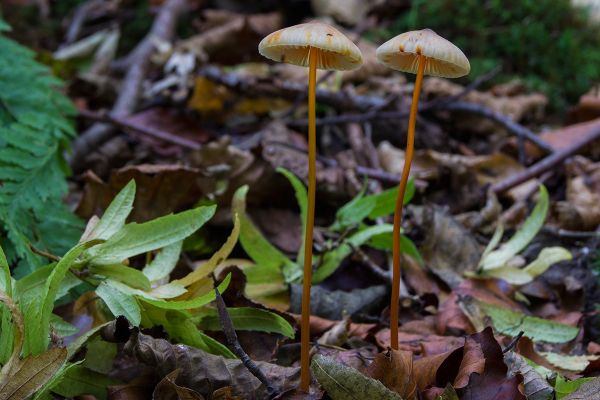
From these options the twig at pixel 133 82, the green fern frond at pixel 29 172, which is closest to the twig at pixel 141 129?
the twig at pixel 133 82

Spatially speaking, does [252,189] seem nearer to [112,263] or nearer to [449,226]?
[449,226]

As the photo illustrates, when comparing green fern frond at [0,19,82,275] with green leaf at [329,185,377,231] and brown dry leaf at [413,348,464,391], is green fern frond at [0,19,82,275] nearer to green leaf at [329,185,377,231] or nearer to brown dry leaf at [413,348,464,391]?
green leaf at [329,185,377,231]

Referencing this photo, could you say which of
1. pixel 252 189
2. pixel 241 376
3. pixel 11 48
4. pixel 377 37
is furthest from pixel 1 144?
pixel 377 37

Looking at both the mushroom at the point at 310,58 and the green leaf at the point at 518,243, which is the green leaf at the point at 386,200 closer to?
the green leaf at the point at 518,243

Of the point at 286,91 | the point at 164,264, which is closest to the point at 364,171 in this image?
the point at 286,91

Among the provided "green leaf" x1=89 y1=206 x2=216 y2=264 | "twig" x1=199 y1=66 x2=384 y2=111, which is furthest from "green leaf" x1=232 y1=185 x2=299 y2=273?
"twig" x1=199 y1=66 x2=384 y2=111

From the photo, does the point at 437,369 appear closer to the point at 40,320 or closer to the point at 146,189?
the point at 40,320
